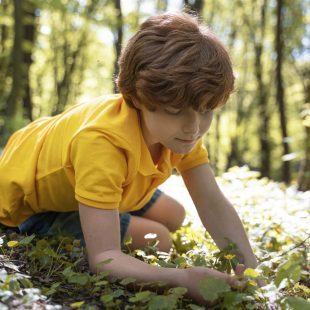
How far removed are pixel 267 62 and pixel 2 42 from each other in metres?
10.6

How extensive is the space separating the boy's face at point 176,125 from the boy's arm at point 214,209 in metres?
0.46

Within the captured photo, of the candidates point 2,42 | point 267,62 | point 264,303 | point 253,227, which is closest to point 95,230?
point 264,303

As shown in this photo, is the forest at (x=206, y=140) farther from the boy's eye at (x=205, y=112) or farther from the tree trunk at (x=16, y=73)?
the boy's eye at (x=205, y=112)

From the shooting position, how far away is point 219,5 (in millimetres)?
16391

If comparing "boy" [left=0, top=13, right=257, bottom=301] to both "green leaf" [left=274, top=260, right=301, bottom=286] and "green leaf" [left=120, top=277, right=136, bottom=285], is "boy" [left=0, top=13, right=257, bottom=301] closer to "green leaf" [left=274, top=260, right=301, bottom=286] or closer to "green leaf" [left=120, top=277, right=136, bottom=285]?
"green leaf" [left=120, top=277, right=136, bottom=285]

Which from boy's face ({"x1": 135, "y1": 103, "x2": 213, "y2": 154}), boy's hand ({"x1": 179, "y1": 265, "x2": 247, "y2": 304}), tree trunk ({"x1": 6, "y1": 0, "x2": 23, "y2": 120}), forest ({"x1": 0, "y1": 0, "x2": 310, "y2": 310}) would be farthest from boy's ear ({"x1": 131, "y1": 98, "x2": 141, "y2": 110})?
tree trunk ({"x1": 6, "y1": 0, "x2": 23, "y2": 120})

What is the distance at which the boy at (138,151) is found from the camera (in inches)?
76.1

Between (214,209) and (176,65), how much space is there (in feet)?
2.97

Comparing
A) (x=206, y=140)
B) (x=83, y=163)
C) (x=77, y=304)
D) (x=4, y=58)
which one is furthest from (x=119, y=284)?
(x=206, y=140)

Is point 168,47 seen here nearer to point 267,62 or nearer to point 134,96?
point 134,96

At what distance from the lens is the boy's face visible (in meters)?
2.00

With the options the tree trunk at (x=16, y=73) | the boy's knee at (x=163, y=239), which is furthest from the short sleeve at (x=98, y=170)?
the tree trunk at (x=16, y=73)

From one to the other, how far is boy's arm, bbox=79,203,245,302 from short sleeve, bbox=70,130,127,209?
48 millimetres

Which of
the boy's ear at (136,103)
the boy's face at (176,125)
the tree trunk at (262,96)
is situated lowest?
the tree trunk at (262,96)
